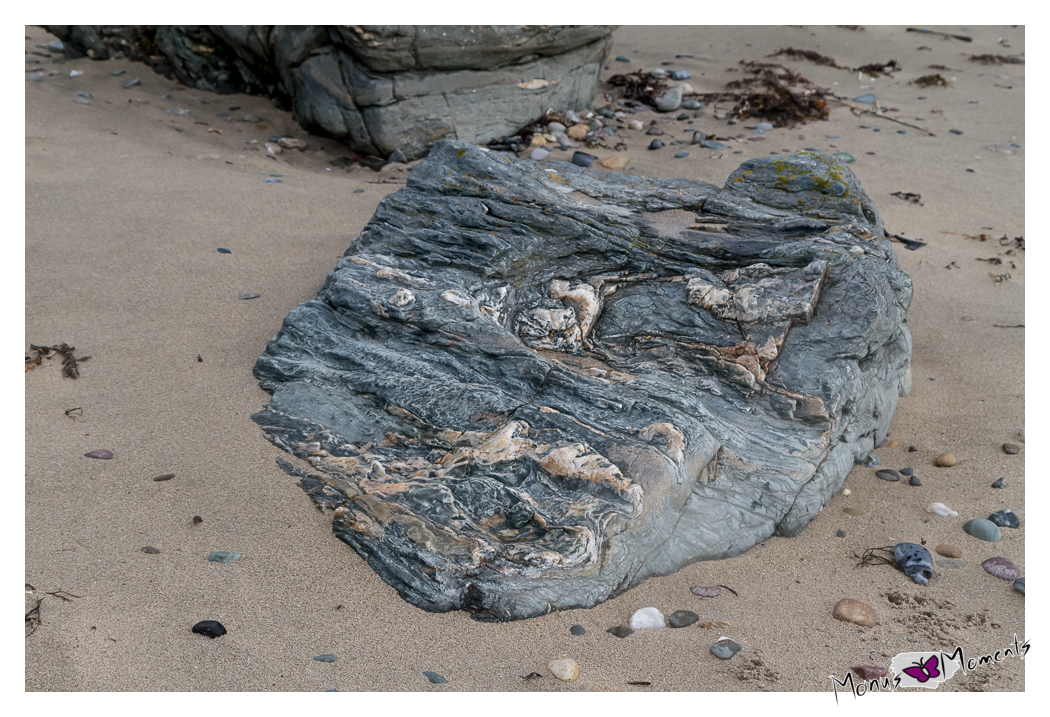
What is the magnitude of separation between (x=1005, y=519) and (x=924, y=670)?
3.27ft

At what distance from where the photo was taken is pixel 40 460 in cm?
303

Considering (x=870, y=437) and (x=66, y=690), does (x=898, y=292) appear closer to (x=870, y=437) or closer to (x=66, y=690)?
(x=870, y=437)

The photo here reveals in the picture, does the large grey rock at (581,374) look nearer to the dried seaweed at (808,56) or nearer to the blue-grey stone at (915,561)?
the blue-grey stone at (915,561)

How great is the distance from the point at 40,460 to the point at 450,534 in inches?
67.5

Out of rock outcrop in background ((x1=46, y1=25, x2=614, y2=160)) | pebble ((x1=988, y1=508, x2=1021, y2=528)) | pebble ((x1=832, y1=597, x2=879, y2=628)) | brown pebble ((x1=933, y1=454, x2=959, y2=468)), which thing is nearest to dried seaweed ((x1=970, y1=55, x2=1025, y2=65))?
rock outcrop in background ((x1=46, y1=25, x2=614, y2=160))

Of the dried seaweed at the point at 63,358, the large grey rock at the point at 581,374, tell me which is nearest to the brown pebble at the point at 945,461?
the large grey rock at the point at 581,374

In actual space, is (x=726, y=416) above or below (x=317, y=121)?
below

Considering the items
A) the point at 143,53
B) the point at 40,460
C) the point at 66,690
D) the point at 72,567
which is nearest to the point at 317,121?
the point at 143,53

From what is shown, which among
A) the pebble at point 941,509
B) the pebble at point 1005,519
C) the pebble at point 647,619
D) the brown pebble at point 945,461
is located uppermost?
the brown pebble at point 945,461

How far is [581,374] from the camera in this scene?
319 centimetres

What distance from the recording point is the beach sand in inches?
95.5

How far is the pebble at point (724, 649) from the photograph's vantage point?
2.50m

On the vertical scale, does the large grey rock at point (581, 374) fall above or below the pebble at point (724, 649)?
above

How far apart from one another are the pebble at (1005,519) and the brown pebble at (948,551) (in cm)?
28
